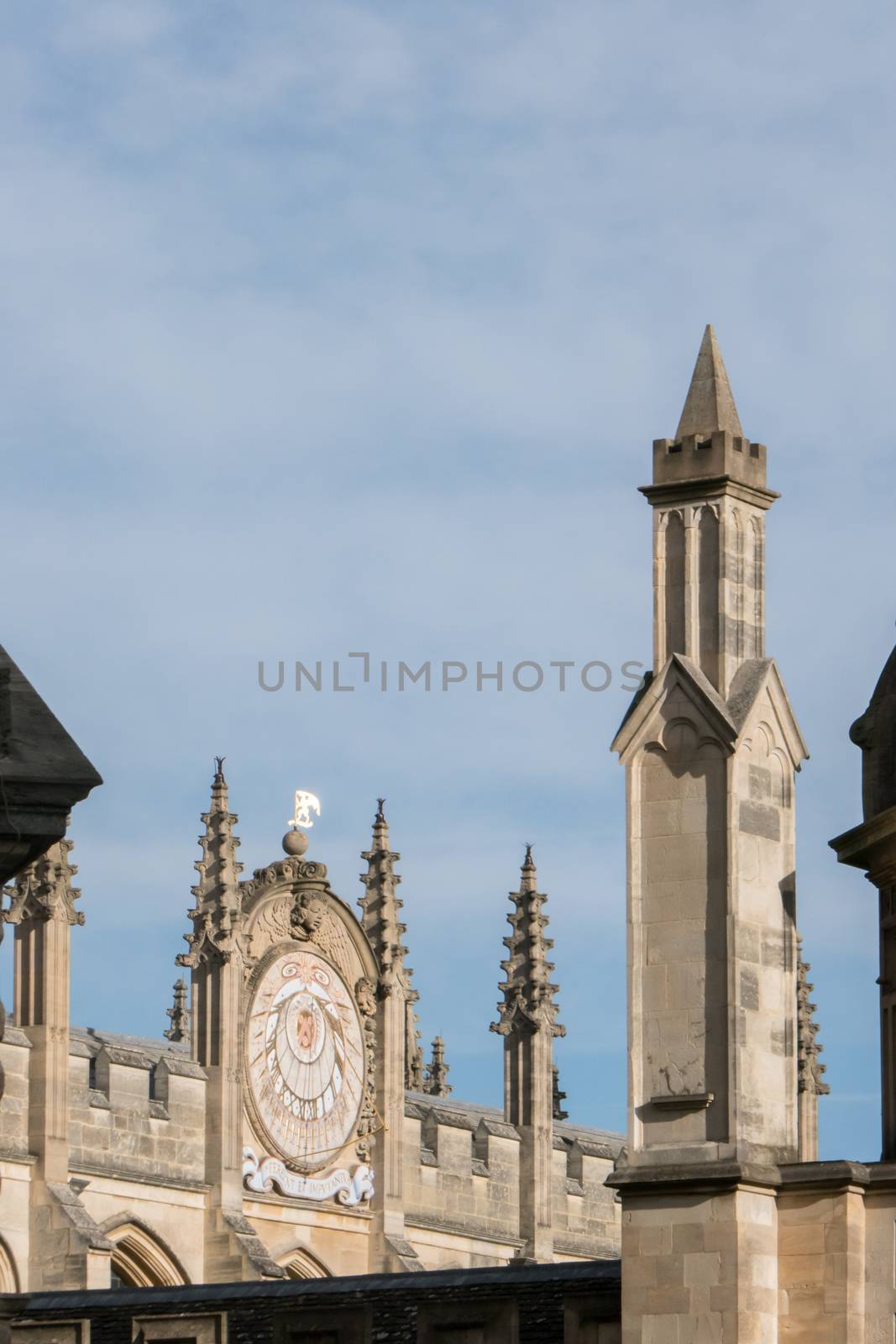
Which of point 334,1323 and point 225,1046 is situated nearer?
point 334,1323

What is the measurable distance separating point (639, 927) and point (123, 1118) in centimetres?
1467

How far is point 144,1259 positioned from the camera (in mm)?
38562

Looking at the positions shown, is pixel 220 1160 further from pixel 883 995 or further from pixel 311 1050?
pixel 883 995

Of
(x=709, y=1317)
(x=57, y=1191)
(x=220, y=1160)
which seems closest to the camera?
(x=709, y=1317)

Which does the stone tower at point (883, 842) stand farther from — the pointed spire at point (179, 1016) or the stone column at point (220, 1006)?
the pointed spire at point (179, 1016)

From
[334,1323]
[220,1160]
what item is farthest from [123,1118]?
[334,1323]

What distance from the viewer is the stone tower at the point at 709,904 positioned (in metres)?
23.5

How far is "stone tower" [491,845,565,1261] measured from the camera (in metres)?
43.7

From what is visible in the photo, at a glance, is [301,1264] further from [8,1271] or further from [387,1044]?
[8,1271]

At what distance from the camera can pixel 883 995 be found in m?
24.5

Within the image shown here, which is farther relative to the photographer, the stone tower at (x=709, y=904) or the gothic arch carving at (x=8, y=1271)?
the gothic arch carving at (x=8, y=1271)

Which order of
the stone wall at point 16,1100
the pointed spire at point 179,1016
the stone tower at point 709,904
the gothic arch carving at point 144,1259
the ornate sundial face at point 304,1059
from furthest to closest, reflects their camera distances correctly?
1. the pointed spire at point 179,1016
2. the ornate sundial face at point 304,1059
3. the gothic arch carving at point 144,1259
4. the stone wall at point 16,1100
5. the stone tower at point 709,904

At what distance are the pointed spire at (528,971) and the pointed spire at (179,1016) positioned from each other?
918 cm

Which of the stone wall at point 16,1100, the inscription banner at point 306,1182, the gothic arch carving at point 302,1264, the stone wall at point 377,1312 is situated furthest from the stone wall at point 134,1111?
the stone wall at point 377,1312
